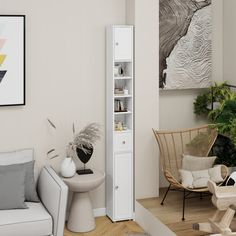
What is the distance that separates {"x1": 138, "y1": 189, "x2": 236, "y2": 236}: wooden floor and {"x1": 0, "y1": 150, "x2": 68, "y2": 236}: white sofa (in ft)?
3.17

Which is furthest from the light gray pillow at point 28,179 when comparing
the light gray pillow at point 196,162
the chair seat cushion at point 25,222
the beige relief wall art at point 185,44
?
the beige relief wall art at point 185,44

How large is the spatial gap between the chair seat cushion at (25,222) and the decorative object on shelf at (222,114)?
74.7 inches

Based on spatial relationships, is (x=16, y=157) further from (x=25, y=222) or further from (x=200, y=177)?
(x=200, y=177)

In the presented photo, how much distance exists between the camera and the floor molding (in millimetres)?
4660

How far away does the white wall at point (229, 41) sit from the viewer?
224 inches

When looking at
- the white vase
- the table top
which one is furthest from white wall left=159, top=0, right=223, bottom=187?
the white vase

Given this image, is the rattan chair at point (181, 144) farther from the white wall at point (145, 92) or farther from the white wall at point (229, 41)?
the white wall at point (229, 41)

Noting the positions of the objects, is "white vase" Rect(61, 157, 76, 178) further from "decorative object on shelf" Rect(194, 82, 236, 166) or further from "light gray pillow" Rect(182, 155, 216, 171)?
"decorative object on shelf" Rect(194, 82, 236, 166)

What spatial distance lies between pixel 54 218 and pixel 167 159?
1420 millimetres

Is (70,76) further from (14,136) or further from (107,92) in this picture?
(14,136)

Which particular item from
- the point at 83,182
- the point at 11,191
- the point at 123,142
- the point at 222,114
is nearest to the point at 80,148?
the point at 83,182

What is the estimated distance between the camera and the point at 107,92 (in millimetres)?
5223

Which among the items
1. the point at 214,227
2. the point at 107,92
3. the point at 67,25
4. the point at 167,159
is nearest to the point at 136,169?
the point at 167,159

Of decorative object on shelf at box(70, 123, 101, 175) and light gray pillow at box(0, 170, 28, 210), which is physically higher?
decorative object on shelf at box(70, 123, 101, 175)
